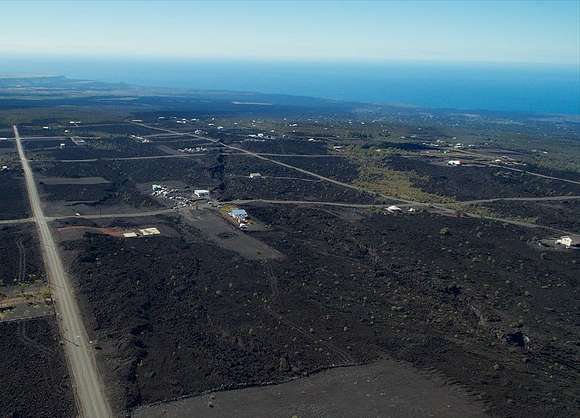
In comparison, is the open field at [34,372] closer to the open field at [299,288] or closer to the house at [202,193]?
the open field at [299,288]

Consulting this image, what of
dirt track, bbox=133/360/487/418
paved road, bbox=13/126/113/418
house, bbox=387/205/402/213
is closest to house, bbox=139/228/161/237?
paved road, bbox=13/126/113/418

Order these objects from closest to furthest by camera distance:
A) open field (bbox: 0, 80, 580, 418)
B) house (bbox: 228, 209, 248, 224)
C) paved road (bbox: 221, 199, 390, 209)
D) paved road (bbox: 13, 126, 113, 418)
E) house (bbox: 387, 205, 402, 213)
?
1. paved road (bbox: 13, 126, 113, 418)
2. open field (bbox: 0, 80, 580, 418)
3. house (bbox: 228, 209, 248, 224)
4. house (bbox: 387, 205, 402, 213)
5. paved road (bbox: 221, 199, 390, 209)

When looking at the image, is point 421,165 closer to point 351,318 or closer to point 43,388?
point 351,318

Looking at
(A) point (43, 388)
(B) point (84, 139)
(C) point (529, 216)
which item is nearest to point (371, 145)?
(C) point (529, 216)

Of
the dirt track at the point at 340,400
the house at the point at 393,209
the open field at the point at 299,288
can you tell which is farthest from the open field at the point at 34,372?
the house at the point at 393,209

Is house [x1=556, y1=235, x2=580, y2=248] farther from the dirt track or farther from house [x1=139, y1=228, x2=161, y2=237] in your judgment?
house [x1=139, y1=228, x2=161, y2=237]

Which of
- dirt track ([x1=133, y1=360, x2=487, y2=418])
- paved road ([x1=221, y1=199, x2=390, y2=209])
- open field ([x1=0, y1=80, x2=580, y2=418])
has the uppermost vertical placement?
paved road ([x1=221, y1=199, x2=390, y2=209])

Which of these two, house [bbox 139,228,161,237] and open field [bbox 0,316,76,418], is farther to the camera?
house [bbox 139,228,161,237]

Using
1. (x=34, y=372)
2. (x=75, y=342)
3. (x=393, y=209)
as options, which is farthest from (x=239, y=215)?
(x=34, y=372)
